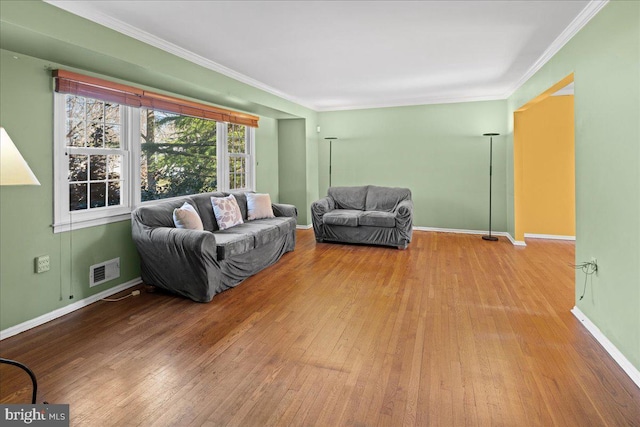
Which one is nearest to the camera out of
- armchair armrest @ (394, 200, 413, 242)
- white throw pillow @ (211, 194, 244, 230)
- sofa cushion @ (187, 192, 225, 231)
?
sofa cushion @ (187, 192, 225, 231)

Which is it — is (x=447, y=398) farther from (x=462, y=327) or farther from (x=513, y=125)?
(x=513, y=125)

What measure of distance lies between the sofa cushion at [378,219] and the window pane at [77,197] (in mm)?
3660

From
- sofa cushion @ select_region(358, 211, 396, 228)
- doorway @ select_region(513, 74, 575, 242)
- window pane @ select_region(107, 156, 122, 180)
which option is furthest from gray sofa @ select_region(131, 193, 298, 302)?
doorway @ select_region(513, 74, 575, 242)

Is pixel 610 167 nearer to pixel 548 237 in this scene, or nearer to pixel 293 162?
pixel 548 237

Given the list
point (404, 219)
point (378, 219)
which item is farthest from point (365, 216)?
point (404, 219)

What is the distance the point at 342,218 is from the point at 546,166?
357 cm

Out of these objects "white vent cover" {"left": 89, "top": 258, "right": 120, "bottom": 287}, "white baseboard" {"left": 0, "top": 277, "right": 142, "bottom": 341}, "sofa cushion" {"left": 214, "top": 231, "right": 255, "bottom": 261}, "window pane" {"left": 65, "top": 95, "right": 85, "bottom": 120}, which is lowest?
"white baseboard" {"left": 0, "top": 277, "right": 142, "bottom": 341}

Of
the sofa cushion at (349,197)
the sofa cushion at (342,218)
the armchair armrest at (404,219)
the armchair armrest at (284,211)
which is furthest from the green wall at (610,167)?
the sofa cushion at (349,197)

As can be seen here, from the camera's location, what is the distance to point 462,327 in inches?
114

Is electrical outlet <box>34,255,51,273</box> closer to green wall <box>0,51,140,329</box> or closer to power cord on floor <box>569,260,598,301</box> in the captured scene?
green wall <box>0,51,140,329</box>

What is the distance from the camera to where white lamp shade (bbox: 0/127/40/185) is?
5.30 feet

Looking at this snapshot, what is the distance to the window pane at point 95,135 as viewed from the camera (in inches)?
138

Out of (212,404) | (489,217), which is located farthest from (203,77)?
(489,217)

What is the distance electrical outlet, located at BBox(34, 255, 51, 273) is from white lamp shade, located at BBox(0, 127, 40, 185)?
1687 mm
